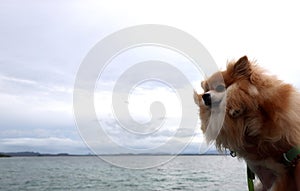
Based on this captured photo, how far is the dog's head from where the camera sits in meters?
4.40

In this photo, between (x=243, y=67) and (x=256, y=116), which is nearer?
(x=256, y=116)

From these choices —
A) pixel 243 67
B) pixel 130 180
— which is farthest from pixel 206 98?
pixel 130 180

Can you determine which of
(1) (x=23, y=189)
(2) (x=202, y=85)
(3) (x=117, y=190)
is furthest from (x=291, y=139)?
(1) (x=23, y=189)

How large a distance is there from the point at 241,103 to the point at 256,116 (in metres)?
0.24

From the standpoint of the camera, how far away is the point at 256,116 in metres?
4.41

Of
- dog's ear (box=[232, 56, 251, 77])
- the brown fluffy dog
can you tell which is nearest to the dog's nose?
the brown fluffy dog

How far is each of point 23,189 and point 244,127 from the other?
43.9 metres

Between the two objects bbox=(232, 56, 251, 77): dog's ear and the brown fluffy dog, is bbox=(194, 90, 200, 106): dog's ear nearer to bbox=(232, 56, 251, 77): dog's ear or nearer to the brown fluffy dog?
the brown fluffy dog

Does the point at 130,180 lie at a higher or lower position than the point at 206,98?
higher

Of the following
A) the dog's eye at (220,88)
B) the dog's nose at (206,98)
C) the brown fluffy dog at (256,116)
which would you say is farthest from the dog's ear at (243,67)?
the dog's nose at (206,98)

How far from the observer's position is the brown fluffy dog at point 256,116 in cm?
437

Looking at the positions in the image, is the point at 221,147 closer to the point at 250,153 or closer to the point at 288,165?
the point at 250,153

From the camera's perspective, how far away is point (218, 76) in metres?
4.65

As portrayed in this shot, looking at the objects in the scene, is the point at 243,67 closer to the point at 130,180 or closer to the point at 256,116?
the point at 256,116
